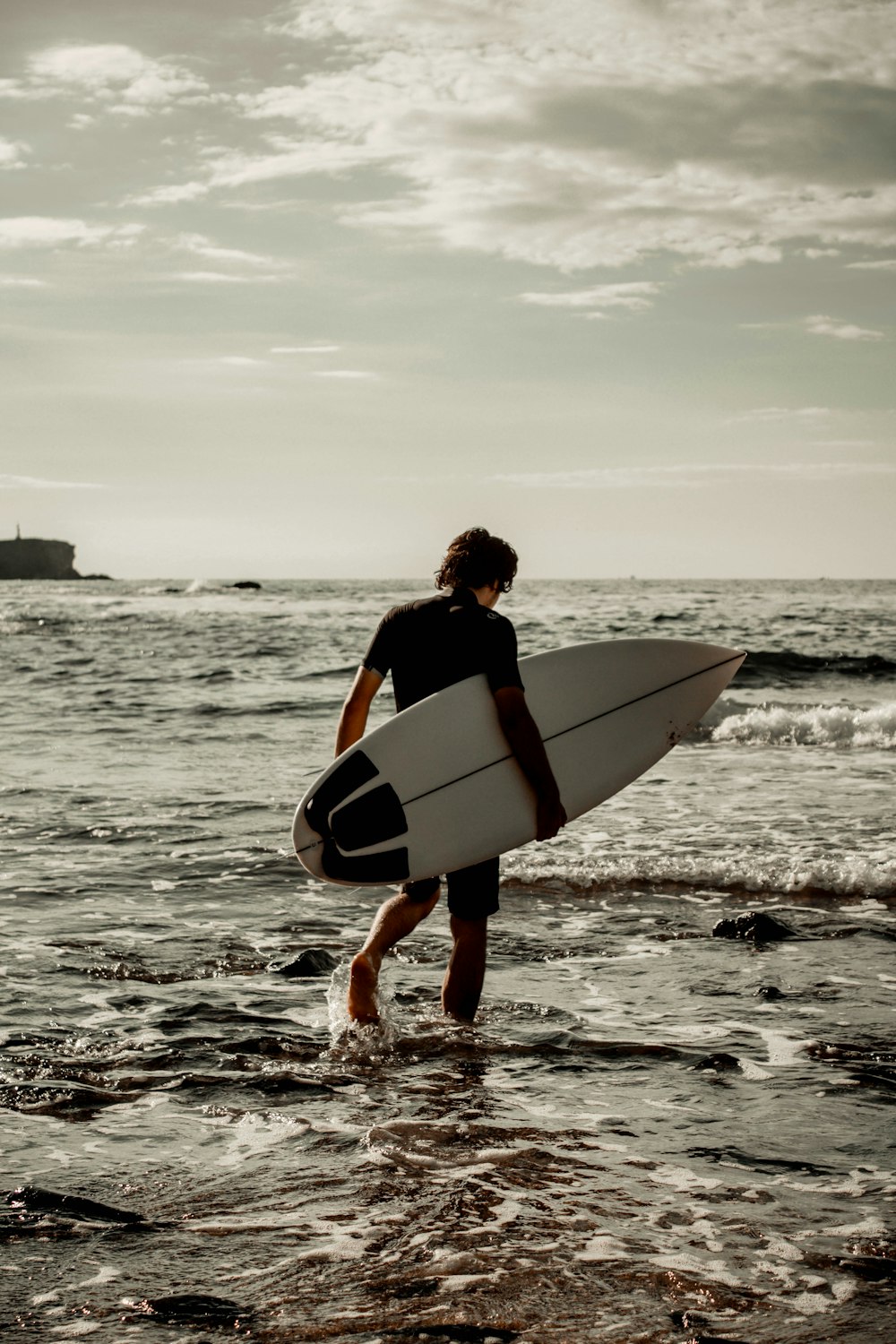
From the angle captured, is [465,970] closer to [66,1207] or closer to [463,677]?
[463,677]

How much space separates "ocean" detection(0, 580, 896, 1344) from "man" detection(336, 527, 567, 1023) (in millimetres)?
255

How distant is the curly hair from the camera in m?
4.12

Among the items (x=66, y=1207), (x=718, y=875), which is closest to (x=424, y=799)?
(x=66, y=1207)

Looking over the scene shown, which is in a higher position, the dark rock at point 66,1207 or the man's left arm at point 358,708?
the man's left arm at point 358,708

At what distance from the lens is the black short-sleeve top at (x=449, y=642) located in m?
4.08

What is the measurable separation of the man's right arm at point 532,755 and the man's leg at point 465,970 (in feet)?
1.36

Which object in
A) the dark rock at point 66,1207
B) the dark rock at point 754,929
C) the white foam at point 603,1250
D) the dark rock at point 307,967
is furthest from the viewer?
the dark rock at point 754,929

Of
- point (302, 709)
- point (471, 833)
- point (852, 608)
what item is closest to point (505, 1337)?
point (471, 833)

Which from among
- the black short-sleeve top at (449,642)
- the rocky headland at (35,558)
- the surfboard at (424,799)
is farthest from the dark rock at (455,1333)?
the rocky headland at (35,558)

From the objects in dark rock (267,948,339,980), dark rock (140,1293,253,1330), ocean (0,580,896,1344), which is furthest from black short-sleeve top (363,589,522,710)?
dark rock (140,1293,253,1330)

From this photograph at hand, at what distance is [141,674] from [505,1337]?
19.0m

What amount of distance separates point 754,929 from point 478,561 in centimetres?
248

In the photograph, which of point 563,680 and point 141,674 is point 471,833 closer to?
point 563,680

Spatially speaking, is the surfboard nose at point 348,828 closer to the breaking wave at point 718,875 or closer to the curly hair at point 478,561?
the curly hair at point 478,561
